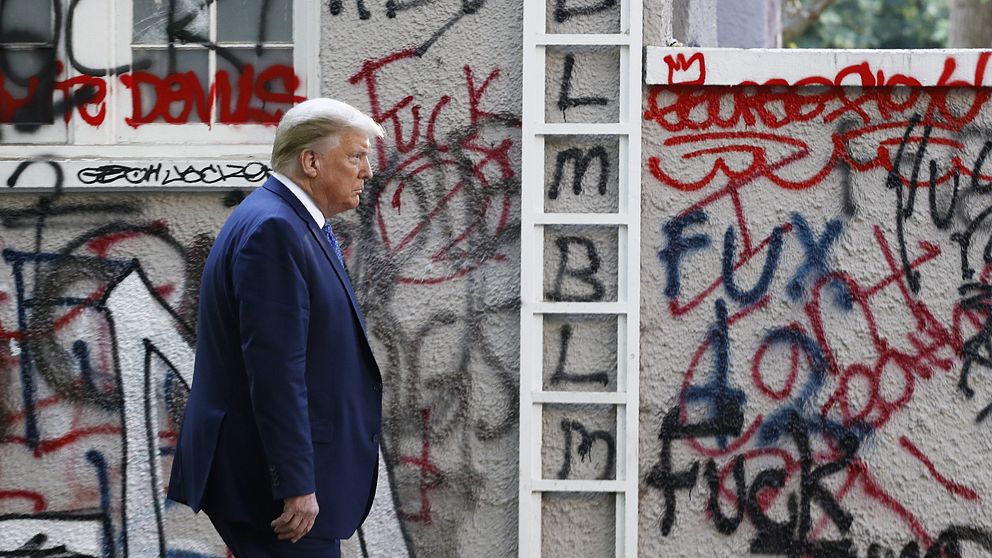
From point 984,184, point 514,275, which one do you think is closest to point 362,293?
point 514,275

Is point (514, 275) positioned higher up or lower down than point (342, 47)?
lower down

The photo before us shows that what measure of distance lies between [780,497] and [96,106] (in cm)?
287

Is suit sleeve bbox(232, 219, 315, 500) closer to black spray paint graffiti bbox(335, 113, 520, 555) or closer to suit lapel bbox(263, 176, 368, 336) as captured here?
suit lapel bbox(263, 176, 368, 336)

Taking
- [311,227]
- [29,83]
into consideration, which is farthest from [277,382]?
[29,83]

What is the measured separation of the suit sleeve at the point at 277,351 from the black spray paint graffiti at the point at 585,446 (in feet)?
4.83

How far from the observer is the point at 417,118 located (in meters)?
4.44

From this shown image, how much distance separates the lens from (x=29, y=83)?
4.67 metres

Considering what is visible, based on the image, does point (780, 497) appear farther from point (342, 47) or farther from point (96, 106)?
point (96, 106)

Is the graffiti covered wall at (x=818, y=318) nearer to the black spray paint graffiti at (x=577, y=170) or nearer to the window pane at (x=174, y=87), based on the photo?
the black spray paint graffiti at (x=577, y=170)

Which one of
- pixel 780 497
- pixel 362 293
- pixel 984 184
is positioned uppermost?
pixel 984 184

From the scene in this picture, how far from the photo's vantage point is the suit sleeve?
3.06 m

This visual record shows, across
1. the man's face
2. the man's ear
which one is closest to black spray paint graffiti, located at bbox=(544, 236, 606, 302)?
the man's face

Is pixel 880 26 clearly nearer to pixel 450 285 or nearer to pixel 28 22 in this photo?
pixel 450 285

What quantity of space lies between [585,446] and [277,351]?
1648 mm
